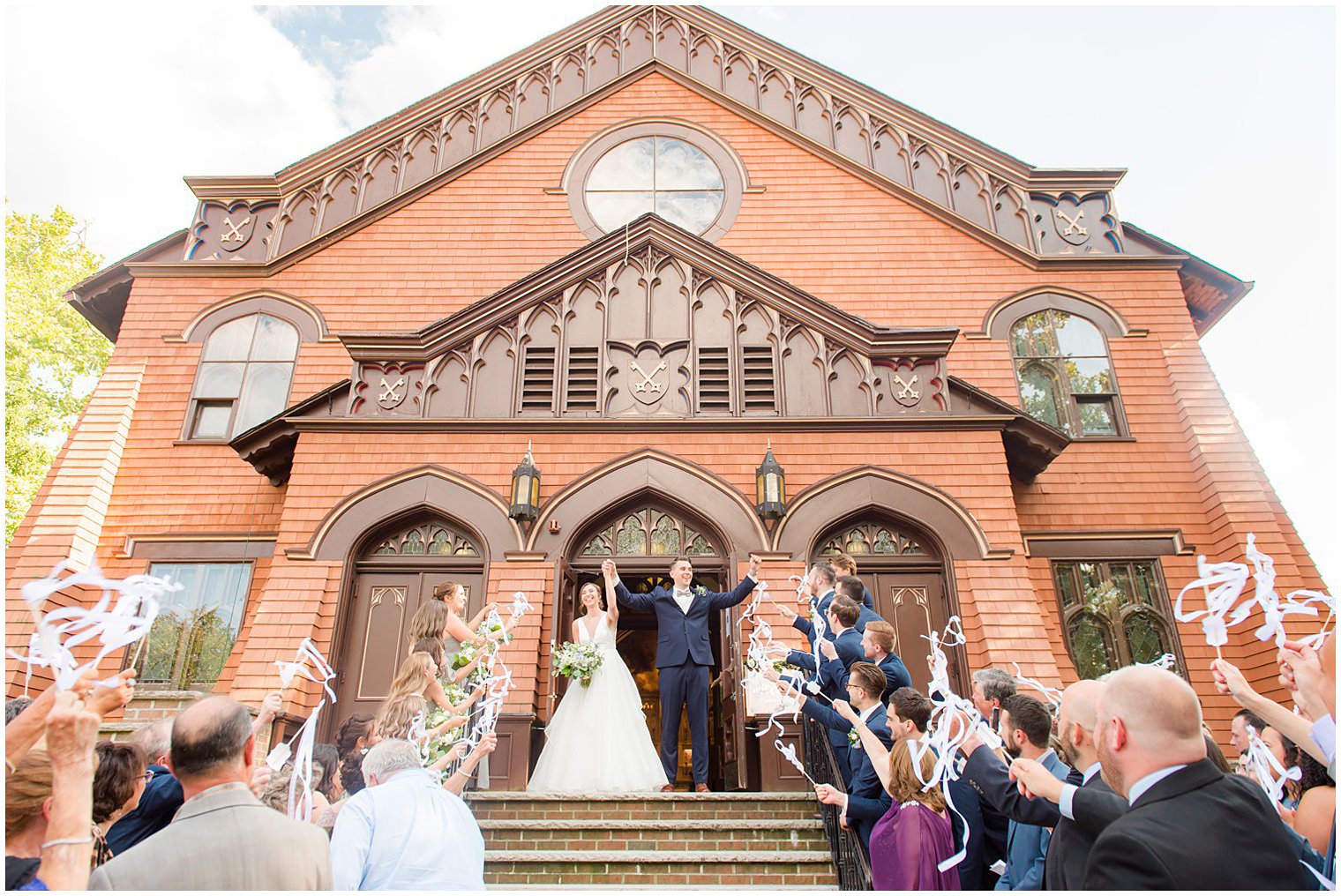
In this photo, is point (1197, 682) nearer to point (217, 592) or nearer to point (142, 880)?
point (142, 880)

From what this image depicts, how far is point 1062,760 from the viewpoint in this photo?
411 centimetres

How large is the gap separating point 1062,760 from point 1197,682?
30.2ft

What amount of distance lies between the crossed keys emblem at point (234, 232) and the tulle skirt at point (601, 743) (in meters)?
10.6

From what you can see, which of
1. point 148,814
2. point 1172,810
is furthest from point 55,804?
Answer: point 1172,810

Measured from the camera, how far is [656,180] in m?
15.8

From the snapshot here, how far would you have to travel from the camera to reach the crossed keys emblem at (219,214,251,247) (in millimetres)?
14969

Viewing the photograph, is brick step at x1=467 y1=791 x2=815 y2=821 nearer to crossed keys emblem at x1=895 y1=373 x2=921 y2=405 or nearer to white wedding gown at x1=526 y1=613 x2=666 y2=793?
white wedding gown at x1=526 y1=613 x2=666 y2=793

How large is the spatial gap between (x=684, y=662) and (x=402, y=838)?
5556 mm

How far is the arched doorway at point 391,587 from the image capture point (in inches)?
416

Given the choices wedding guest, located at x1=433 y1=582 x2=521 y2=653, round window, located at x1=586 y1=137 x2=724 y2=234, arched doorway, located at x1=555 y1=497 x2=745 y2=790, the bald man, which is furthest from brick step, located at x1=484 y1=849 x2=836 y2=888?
round window, located at x1=586 y1=137 x2=724 y2=234

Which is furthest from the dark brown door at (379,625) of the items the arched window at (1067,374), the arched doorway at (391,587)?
the arched window at (1067,374)

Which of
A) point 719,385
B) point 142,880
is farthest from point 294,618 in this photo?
point 142,880

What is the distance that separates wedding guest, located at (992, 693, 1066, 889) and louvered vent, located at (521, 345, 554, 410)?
853 cm

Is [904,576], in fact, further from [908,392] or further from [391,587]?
[391,587]
